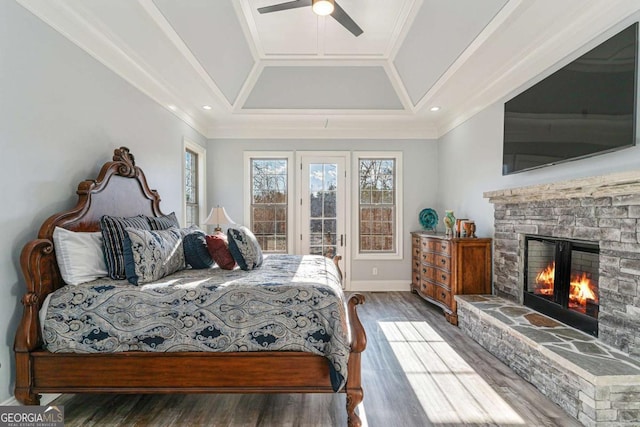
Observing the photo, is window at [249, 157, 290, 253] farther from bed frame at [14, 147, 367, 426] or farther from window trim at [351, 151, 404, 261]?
bed frame at [14, 147, 367, 426]

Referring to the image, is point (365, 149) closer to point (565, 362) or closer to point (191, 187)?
point (191, 187)

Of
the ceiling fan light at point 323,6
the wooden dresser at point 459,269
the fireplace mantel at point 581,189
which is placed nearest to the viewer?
the fireplace mantel at point 581,189

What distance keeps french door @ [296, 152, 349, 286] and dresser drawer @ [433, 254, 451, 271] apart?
1.58 metres

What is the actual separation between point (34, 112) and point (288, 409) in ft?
8.37

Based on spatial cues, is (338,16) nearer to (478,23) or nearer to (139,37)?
(478,23)

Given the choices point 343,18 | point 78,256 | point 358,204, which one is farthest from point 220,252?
point 358,204

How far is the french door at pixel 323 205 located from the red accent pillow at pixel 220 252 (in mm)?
2576

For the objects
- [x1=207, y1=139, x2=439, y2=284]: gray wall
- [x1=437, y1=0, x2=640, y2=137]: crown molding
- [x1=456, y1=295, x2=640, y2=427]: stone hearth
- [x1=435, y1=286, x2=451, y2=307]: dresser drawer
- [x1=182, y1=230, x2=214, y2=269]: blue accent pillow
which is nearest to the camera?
[x1=456, y1=295, x2=640, y2=427]: stone hearth

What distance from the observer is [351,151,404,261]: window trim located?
5.38 m

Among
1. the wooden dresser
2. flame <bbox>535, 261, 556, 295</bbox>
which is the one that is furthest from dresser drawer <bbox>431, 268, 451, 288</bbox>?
flame <bbox>535, 261, 556, 295</bbox>

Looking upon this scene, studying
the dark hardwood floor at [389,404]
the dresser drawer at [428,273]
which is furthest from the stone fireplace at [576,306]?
the dresser drawer at [428,273]

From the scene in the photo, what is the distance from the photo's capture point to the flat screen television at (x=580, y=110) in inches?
82.2

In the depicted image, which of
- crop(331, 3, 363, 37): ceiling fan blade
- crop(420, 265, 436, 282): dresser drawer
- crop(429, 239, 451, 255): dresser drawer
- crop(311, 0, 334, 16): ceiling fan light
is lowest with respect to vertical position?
crop(420, 265, 436, 282): dresser drawer

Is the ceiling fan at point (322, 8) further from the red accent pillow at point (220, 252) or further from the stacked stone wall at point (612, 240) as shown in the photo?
the stacked stone wall at point (612, 240)
